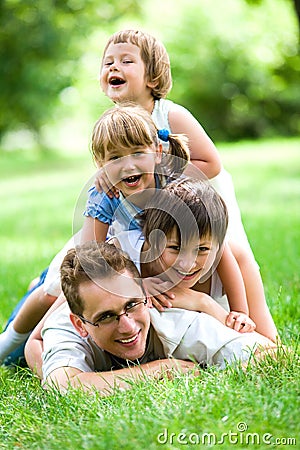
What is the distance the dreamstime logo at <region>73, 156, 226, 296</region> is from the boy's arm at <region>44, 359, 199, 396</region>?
357 millimetres

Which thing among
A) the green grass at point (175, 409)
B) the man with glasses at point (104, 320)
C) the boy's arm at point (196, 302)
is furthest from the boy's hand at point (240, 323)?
the man with glasses at point (104, 320)

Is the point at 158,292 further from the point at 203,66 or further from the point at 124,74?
the point at 203,66

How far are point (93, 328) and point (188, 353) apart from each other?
0.42 metres

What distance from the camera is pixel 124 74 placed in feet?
11.9

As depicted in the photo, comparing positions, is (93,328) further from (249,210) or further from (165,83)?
(249,210)

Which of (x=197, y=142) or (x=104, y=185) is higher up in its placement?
(x=197, y=142)

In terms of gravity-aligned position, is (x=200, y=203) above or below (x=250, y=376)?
above

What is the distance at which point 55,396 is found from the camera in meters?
2.91

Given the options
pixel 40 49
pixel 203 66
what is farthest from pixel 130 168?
pixel 203 66

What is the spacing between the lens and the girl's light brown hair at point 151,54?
370 centimetres

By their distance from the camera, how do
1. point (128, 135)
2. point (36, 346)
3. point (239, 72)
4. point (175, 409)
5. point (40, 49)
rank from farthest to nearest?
point (239, 72)
point (40, 49)
point (36, 346)
point (128, 135)
point (175, 409)

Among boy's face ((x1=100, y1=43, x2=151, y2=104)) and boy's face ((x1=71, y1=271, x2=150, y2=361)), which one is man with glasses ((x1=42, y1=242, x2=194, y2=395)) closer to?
boy's face ((x1=71, y1=271, x2=150, y2=361))

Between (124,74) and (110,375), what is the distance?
1472mm

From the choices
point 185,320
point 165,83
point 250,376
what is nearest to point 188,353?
point 185,320
